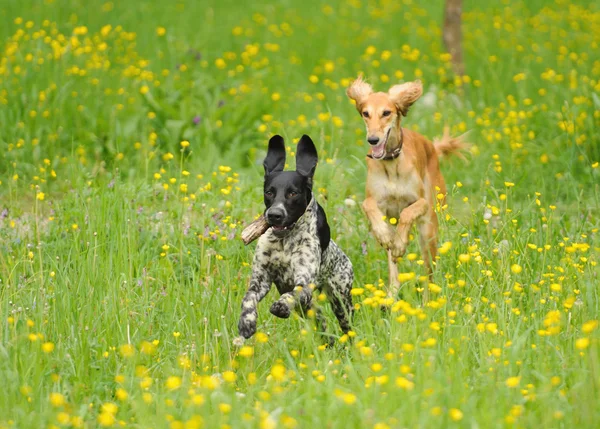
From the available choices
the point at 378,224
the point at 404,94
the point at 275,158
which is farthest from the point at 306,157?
the point at 404,94

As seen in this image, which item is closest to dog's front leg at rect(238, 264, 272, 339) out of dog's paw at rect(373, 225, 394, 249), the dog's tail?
dog's paw at rect(373, 225, 394, 249)

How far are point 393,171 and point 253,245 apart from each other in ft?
3.59

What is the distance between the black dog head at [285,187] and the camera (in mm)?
4566

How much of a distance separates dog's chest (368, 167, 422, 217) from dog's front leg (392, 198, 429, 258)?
11 cm

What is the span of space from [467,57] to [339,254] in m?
7.27

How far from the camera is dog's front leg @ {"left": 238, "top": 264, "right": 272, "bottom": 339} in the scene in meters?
4.42

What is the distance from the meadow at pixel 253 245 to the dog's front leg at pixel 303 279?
8.7 inches

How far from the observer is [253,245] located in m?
6.03

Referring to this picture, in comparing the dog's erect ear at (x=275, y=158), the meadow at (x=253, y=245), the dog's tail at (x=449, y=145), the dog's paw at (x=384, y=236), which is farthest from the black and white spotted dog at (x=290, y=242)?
the dog's tail at (x=449, y=145)

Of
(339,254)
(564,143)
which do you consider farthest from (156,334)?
(564,143)

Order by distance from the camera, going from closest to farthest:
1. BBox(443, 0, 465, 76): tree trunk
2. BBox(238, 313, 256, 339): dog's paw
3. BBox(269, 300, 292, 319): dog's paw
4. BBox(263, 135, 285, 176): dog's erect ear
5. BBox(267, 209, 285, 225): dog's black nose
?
BBox(269, 300, 292, 319): dog's paw, BBox(238, 313, 256, 339): dog's paw, BBox(267, 209, 285, 225): dog's black nose, BBox(263, 135, 285, 176): dog's erect ear, BBox(443, 0, 465, 76): tree trunk

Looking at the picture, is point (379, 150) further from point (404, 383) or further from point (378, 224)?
point (404, 383)

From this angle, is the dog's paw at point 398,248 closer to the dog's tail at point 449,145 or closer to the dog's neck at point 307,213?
the dog's neck at point 307,213

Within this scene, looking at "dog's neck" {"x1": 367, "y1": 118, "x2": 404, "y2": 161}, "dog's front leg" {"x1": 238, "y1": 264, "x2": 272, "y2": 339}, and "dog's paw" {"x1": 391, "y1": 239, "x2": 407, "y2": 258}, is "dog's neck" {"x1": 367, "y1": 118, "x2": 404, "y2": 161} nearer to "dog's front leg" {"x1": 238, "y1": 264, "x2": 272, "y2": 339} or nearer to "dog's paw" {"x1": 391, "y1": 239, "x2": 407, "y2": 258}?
"dog's paw" {"x1": 391, "y1": 239, "x2": 407, "y2": 258}
